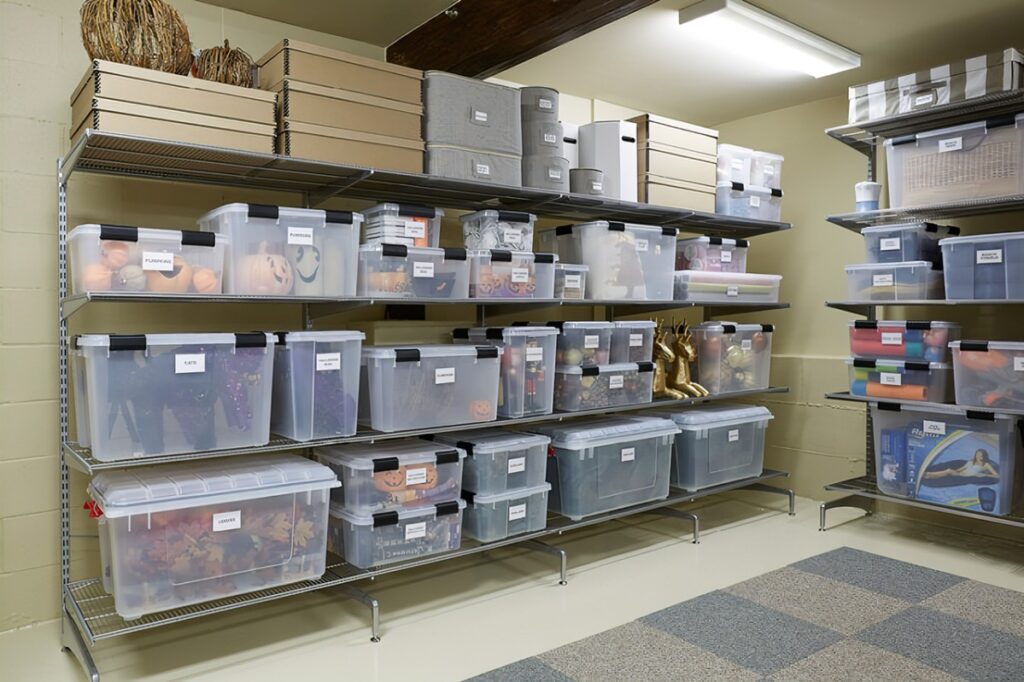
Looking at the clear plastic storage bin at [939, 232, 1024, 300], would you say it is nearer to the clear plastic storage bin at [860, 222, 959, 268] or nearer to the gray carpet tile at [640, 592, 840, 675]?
the clear plastic storage bin at [860, 222, 959, 268]

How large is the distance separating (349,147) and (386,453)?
48.2 inches

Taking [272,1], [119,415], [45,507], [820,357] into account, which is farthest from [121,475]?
[820,357]

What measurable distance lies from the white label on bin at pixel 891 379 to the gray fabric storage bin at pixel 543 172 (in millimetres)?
1995

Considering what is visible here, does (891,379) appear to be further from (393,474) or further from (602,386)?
(393,474)

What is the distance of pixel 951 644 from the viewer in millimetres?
2787

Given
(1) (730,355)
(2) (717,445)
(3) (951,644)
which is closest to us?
(3) (951,644)

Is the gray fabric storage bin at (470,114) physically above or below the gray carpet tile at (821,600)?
above

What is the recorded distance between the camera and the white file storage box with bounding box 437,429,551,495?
3330mm

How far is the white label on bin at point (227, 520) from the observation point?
102 inches

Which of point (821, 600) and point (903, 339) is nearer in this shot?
point (821, 600)

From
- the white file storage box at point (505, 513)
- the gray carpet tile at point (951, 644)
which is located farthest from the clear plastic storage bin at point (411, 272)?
the gray carpet tile at point (951, 644)

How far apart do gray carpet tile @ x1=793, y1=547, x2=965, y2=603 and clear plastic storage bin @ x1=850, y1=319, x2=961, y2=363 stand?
103cm

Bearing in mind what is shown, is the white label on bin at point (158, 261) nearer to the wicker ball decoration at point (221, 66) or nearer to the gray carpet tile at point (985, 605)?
the wicker ball decoration at point (221, 66)

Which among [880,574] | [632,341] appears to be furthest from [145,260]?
[880,574]
